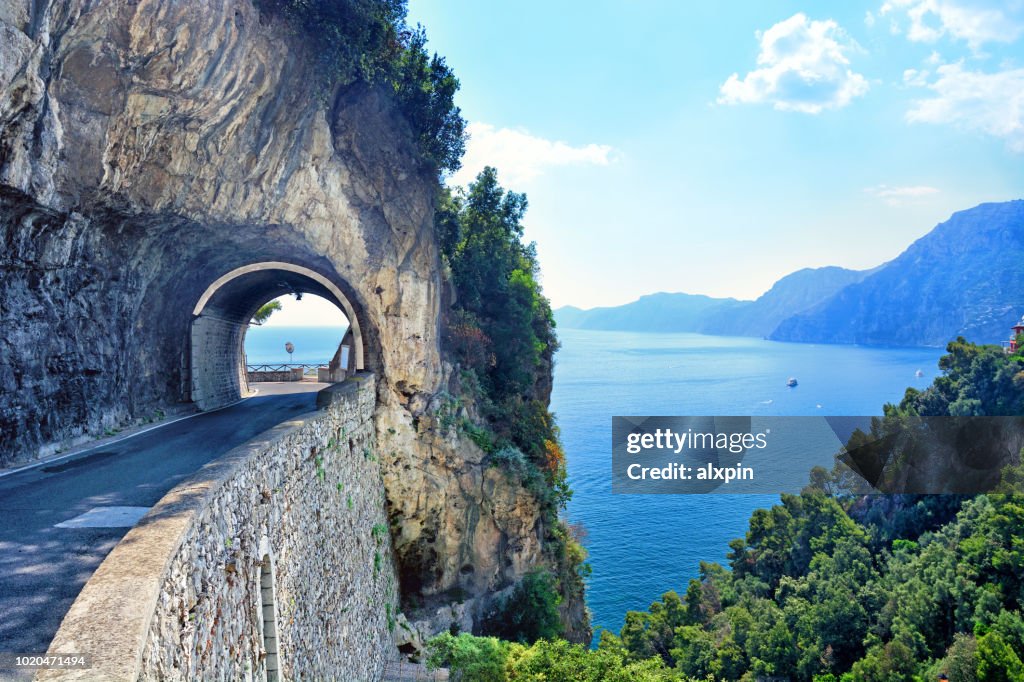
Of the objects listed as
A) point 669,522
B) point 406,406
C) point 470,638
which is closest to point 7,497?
point 406,406

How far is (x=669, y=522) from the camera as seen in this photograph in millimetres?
48562

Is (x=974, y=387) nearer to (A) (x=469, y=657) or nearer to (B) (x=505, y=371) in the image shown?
(B) (x=505, y=371)

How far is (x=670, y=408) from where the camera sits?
7769 cm

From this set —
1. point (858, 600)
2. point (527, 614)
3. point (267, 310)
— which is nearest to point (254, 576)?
point (527, 614)

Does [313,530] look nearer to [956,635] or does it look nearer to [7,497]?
[7,497]

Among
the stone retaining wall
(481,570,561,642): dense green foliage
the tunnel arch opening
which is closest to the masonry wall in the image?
the tunnel arch opening

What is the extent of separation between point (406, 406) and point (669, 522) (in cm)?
3966

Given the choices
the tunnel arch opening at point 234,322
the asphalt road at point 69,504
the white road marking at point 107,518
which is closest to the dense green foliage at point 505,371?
the tunnel arch opening at point 234,322

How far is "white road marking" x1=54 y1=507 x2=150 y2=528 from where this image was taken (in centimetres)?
583

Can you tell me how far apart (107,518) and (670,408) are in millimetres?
76712

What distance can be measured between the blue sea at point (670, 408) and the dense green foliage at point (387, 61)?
30058 millimetres

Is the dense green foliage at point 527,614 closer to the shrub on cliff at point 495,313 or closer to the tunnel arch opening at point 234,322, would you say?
the shrub on cliff at point 495,313

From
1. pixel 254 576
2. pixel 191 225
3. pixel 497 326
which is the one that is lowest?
pixel 254 576

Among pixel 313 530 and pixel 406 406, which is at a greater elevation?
pixel 406 406
